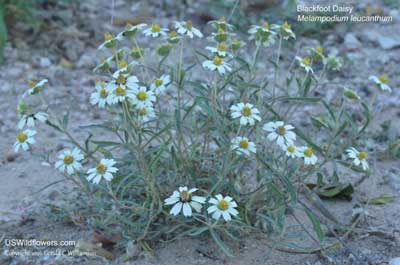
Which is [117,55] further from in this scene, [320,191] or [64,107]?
[64,107]

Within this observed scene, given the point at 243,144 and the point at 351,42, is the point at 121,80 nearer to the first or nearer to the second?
the point at 243,144

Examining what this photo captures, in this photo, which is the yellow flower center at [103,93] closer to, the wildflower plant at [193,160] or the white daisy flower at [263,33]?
the wildflower plant at [193,160]

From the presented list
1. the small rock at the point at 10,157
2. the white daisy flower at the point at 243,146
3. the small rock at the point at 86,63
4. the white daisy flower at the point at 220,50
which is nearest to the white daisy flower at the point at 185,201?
the white daisy flower at the point at 243,146

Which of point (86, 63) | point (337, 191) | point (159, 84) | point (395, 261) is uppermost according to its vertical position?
point (159, 84)

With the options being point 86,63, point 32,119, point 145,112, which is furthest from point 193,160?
point 86,63

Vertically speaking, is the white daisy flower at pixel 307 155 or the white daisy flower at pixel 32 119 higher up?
the white daisy flower at pixel 32 119

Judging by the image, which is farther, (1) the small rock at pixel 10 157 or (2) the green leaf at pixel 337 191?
(1) the small rock at pixel 10 157

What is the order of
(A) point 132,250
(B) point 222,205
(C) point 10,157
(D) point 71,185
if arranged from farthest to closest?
(C) point 10,157 < (D) point 71,185 < (A) point 132,250 < (B) point 222,205

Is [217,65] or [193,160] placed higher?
[217,65]
